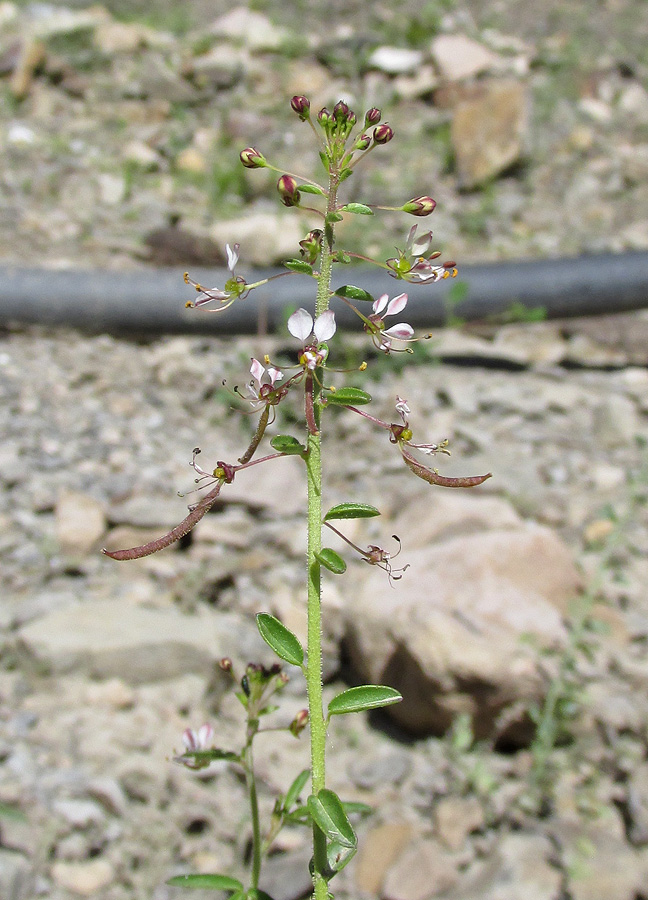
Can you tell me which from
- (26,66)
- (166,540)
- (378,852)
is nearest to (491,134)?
(26,66)

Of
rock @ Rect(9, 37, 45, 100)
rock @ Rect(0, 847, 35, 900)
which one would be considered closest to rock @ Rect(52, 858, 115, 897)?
rock @ Rect(0, 847, 35, 900)

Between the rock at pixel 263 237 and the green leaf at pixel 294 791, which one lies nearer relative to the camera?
the green leaf at pixel 294 791

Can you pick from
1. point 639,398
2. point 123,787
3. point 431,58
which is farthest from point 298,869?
point 431,58

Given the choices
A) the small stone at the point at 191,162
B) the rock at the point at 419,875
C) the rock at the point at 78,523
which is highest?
the small stone at the point at 191,162

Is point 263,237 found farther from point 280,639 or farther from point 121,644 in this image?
point 280,639

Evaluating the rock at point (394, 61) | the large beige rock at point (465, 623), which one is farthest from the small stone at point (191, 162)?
the large beige rock at point (465, 623)

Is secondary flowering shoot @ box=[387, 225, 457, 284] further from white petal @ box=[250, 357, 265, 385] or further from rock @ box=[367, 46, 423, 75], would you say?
rock @ box=[367, 46, 423, 75]

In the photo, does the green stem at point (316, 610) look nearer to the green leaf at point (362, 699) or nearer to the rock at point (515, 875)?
the green leaf at point (362, 699)
